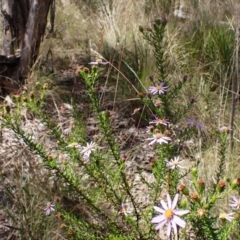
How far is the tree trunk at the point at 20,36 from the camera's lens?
3.00m

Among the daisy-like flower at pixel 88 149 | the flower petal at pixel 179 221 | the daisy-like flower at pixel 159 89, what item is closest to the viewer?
the flower petal at pixel 179 221

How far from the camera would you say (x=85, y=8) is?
15.9 ft

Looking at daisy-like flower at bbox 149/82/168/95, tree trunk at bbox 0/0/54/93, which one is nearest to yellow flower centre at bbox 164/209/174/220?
daisy-like flower at bbox 149/82/168/95

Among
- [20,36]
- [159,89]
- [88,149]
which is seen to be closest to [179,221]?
[88,149]

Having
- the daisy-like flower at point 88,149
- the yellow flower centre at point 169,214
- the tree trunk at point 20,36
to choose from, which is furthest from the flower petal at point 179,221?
the tree trunk at point 20,36

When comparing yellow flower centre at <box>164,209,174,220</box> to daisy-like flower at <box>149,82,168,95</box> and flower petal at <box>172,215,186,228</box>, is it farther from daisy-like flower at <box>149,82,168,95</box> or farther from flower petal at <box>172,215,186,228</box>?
daisy-like flower at <box>149,82,168,95</box>

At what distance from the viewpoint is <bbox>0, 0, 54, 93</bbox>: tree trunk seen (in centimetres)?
300

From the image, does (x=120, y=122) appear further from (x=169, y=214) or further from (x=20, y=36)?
(x=169, y=214)

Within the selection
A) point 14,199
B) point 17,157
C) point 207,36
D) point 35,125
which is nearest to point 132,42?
point 207,36

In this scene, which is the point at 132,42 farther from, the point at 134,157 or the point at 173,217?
the point at 173,217

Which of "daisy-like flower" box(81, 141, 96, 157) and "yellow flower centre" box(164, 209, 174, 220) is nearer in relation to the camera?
"yellow flower centre" box(164, 209, 174, 220)

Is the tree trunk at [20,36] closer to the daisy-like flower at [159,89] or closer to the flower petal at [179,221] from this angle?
the daisy-like flower at [159,89]

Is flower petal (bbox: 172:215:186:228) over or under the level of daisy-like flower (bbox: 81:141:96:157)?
under

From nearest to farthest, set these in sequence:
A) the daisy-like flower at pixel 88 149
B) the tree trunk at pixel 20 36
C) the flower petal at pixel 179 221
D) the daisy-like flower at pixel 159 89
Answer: the flower petal at pixel 179 221, the daisy-like flower at pixel 88 149, the daisy-like flower at pixel 159 89, the tree trunk at pixel 20 36
